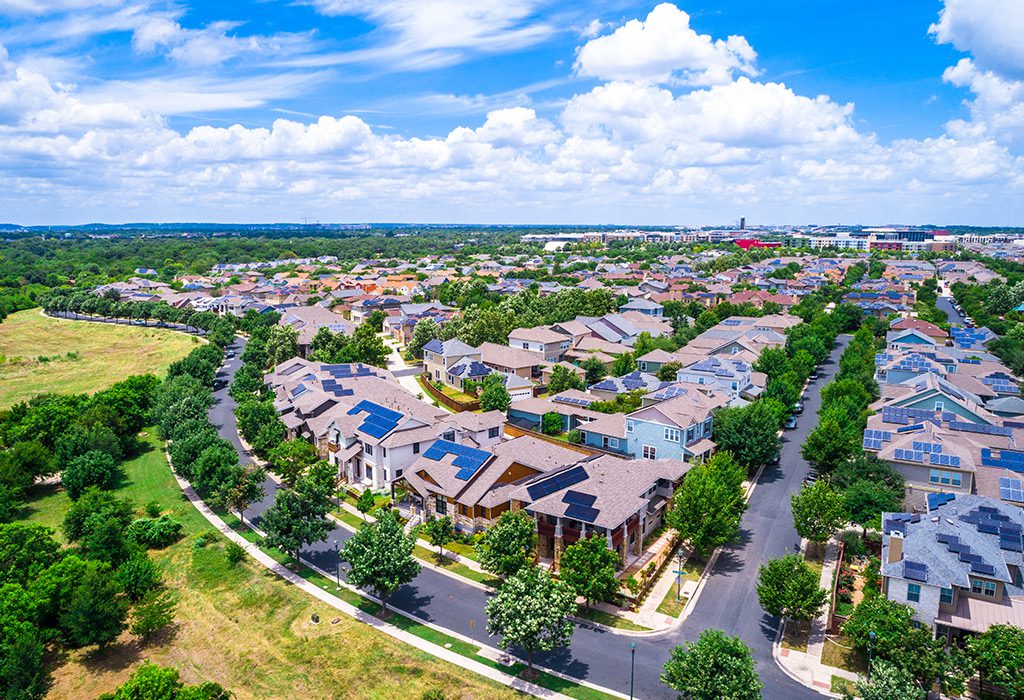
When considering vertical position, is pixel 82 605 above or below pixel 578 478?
below

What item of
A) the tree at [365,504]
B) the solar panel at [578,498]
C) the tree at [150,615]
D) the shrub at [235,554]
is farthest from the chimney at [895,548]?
the tree at [150,615]

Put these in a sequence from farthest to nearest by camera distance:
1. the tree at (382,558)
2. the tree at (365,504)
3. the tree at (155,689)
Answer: the tree at (365,504) → the tree at (382,558) → the tree at (155,689)

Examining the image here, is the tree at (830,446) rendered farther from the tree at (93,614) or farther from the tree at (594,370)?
the tree at (93,614)

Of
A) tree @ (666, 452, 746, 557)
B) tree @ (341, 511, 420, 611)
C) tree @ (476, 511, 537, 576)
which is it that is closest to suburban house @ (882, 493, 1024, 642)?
tree @ (666, 452, 746, 557)

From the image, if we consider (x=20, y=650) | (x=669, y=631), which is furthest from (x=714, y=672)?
(x=20, y=650)

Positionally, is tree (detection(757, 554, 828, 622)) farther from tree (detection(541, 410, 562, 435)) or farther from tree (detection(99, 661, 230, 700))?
tree (detection(541, 410, 562, 435))

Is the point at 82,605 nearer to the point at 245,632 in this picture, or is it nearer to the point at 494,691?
the point at 245,632

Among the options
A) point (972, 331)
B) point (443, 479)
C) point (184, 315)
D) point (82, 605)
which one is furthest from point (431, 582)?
point (184, 315)

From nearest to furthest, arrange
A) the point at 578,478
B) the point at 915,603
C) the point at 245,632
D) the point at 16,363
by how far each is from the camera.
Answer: the point at 915,603 < the point at 245,632 < the point at 578,478 < the point at 16,363
